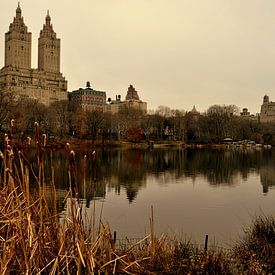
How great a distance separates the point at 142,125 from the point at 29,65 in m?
84.0

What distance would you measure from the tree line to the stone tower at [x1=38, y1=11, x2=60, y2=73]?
66.7 meters

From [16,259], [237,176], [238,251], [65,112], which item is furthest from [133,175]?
[65,112]

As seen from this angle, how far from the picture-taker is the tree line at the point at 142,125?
2635 inches

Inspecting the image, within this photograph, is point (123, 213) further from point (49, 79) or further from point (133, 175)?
point (49, 79)

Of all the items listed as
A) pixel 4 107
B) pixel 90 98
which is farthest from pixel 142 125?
pixel 90 98

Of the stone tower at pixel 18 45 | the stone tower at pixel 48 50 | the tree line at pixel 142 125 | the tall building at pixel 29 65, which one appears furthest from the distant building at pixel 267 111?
the stone tower at pixel 18 45

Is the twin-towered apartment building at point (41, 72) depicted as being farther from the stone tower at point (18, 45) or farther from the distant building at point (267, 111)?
the distant building at point (267, 111)

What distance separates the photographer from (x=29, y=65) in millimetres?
151625

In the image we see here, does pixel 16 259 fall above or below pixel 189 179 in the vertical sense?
above

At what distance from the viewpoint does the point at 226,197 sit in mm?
19672

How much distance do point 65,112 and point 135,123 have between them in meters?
17.6

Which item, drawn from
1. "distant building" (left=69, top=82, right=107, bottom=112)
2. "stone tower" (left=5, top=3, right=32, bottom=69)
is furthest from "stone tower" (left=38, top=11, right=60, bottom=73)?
"distant building" (left=69, top=82, right=107, bottom=112)

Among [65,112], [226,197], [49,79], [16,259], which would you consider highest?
[49,79]

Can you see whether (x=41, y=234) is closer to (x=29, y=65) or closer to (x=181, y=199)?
(x=181, y=199)
